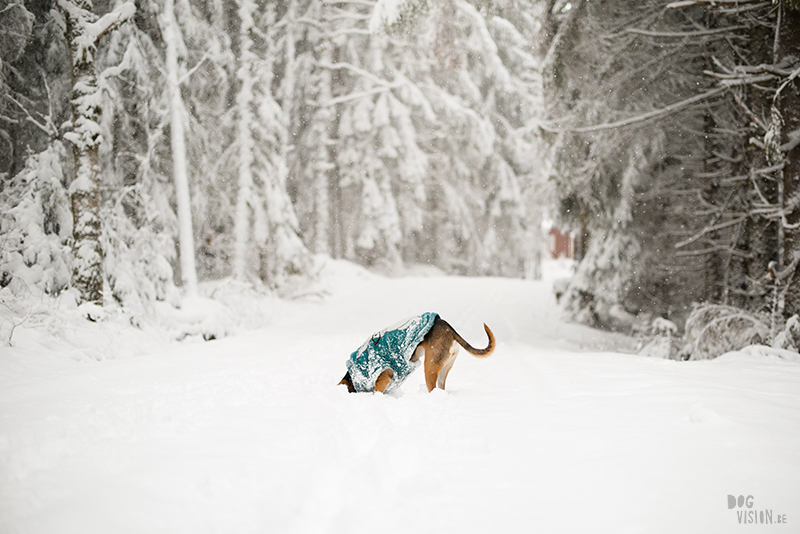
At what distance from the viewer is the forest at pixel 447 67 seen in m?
6.39

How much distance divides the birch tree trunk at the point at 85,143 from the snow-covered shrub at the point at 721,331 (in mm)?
9617

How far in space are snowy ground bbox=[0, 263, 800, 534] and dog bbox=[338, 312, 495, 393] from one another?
21 cm

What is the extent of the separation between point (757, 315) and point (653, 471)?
16.7 ft

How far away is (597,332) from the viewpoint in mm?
10141

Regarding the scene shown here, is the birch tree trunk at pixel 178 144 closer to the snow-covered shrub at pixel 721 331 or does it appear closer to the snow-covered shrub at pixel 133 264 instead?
the snow-covered shrub at pixel 133 264

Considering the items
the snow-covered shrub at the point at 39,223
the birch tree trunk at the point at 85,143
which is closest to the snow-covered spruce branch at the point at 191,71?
the birch tree trunk at the point at 85,143

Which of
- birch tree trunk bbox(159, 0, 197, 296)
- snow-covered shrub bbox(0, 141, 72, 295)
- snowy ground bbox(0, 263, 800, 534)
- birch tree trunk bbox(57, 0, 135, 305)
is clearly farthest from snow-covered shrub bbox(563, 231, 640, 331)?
snow-covered shrub bbox(0, 141, 72, 295)

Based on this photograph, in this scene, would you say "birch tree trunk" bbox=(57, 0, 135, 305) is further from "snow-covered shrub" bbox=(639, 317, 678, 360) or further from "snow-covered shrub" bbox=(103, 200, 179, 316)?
"snow-covered shrub" bbox=(639, 317, 678, 360)

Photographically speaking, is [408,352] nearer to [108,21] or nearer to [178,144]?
[108,21]

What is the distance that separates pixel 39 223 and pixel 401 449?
8.09m

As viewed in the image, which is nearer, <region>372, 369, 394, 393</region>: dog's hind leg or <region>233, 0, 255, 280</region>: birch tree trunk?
<region>372, 369, 394, 393</region>: dog's hind leg

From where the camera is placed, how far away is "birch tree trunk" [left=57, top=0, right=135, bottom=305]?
6898 millimetres

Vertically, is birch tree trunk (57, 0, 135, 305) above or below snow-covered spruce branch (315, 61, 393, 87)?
below

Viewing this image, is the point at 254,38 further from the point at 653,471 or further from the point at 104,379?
the point at 653,471
